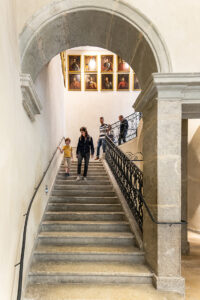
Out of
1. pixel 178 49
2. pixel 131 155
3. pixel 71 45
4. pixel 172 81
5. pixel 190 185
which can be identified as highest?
pixel 71 45

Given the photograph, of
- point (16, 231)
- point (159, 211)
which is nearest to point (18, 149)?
point (16, 231)

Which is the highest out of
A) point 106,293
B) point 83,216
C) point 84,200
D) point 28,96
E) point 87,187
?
point 28,96

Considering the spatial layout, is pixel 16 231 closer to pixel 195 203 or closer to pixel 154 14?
pixel 154 14

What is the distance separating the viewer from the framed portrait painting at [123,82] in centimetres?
1200

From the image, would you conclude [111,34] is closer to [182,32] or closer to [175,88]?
[182,32]

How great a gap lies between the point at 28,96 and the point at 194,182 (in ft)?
23.1

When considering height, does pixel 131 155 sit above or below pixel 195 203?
above

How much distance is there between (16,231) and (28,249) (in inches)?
37.5

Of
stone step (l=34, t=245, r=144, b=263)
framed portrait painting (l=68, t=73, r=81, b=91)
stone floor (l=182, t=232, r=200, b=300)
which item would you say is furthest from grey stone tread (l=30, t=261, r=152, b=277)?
framed portrait painting (l=68, t=73, r=81, b=91)

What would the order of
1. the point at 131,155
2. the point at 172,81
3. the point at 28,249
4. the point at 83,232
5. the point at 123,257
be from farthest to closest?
the point at 131,155, the point at 83,232, the point at 123,257, the point at 28,249, the point at 172,81

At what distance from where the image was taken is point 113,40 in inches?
167

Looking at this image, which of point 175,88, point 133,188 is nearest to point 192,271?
point 133,188

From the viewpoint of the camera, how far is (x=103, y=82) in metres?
12.0

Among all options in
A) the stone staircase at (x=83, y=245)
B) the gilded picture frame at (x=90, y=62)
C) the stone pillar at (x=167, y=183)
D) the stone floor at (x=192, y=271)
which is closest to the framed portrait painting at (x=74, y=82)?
the gilded picture frame at (x=90, y=62)
